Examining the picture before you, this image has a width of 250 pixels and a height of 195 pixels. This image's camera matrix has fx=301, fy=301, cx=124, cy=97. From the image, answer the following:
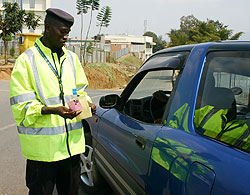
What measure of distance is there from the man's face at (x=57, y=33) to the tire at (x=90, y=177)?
5.10ft

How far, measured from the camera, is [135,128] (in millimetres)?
2451

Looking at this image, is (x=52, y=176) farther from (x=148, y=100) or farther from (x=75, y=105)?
(x=148, y=100)

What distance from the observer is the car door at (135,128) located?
2.21m

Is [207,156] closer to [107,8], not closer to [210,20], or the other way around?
[107,8]

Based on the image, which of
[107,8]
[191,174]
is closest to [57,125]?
[191,174]

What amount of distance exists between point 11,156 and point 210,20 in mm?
34309

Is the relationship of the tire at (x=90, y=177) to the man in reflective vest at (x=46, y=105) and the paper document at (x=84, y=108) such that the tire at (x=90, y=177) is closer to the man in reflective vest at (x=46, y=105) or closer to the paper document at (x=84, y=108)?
the man in reflective vest at (x=46, y=105)

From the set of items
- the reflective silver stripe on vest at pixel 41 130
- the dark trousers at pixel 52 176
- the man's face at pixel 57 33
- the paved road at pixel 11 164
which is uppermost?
the man's face at pixel 57 33

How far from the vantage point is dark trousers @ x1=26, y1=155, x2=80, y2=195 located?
2.24 meters

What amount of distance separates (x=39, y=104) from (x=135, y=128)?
0.78 metres

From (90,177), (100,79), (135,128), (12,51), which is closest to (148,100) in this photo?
(135,128)

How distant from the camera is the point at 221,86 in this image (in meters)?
2.07

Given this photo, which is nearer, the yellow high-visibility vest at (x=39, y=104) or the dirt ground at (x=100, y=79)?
the yellow high-visibility vest at (x=39, y=104)

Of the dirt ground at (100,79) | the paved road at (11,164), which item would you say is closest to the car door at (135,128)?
the paved road at (11,164)
